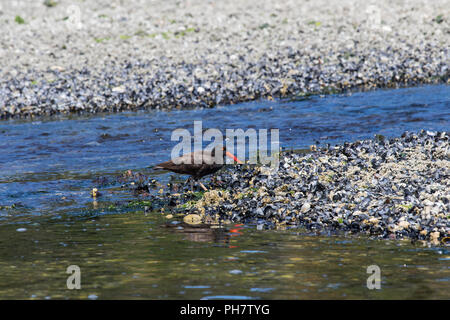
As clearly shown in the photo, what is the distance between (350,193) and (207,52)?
18.9 meters

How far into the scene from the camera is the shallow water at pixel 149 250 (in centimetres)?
912

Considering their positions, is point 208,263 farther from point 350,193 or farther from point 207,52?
point 207,52

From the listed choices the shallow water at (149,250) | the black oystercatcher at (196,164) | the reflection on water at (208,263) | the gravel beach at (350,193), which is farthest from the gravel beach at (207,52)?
the reflection on water at (208,263)

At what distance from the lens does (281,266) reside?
32.7ft

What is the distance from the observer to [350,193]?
1291 cm

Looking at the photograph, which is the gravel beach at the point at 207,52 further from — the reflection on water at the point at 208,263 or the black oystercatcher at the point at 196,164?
the reflection on water at the point at 208,263

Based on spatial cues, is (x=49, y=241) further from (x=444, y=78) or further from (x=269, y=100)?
(x=444, y=78)

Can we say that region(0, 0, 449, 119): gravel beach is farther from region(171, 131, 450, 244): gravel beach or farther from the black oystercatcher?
region(171, 131, 450, 244): gravel beach

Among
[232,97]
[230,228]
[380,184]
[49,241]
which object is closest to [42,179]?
[49,241]

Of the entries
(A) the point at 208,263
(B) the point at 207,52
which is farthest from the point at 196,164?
(B) the point at 207,52

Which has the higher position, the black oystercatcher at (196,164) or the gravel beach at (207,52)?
the gravel beach at (207,52)

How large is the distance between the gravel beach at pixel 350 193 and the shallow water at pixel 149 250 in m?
0.51

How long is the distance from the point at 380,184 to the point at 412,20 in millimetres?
22750

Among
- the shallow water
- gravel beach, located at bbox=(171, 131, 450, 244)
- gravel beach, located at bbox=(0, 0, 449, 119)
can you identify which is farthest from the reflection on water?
gravel beach, located at bbox=(0, 0, 449, 119)
